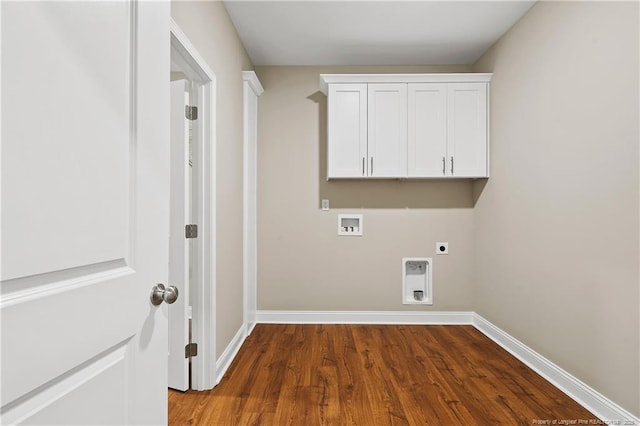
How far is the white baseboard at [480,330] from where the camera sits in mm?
2006

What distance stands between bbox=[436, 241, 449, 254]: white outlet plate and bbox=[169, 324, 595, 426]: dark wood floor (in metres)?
0.90

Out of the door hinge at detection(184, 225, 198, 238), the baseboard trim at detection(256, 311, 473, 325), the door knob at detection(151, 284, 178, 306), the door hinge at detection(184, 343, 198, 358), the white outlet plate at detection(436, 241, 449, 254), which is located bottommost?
the baseboard trim at detection(256, 311, 473, 325)

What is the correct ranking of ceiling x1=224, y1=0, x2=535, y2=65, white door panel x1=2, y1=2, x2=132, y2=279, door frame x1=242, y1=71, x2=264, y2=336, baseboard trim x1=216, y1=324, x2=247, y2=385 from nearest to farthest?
white door panel x1=2, y1=2, x2=132, y2=279
baseboard trim x1=216, y1=324, x2=247, y2=385
ceiling x1=224, y1=0, x2=535, y2=65
door frame x1=242, y1=71, x2=264, y2=336

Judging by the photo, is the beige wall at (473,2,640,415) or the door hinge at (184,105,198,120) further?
the door hinge at (184,105,198,120)

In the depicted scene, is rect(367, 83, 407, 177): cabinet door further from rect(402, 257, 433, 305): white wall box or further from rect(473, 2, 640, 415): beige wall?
rect(402, 257, 433, 305): white wall box

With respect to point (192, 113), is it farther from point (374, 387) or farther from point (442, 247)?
point (442, 247)

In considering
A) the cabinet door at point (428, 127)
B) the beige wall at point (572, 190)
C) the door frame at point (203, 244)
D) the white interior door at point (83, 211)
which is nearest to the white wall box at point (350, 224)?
the cabinet door at point (428, 127)

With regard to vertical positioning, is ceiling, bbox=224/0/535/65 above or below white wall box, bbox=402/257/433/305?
above

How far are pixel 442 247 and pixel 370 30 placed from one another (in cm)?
224

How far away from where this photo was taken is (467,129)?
3457mm

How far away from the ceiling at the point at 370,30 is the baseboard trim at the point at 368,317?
2.64 metres

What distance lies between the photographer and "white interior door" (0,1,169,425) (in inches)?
22.2

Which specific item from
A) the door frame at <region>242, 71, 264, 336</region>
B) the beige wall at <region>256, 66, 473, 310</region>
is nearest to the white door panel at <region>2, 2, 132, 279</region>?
the door frame at <region>242, 71, 264, 336</region>

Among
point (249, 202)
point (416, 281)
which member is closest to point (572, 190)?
point (416, 281)
